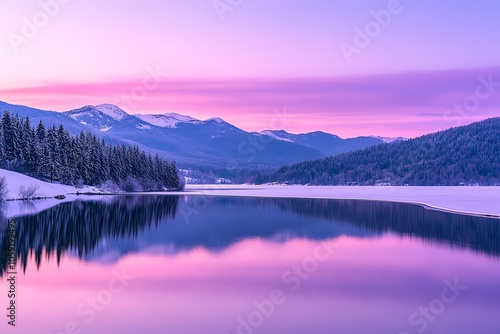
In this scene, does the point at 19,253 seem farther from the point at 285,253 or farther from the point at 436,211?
the point at 436,211

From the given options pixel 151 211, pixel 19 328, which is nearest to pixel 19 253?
pixel 19 328

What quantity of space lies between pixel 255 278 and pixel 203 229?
2541cm

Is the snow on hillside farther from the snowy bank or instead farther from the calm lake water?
the calm lake water

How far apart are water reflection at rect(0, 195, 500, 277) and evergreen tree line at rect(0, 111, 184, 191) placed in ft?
184

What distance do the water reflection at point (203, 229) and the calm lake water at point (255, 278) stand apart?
164mm

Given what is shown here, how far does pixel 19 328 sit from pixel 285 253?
2172 centimetres

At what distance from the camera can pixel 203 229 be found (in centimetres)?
5484

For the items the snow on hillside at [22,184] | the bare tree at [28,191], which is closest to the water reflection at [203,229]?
the bare tree at [28,191]

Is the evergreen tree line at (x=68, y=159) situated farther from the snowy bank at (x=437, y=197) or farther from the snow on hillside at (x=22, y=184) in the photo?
the snowy bank at (x=437, y=197)

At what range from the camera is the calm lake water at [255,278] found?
2102 cm

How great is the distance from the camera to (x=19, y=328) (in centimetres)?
1998

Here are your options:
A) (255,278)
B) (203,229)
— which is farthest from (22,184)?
(255,278)

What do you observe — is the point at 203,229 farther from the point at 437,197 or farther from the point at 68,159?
the point at 68,159

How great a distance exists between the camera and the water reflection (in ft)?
133
